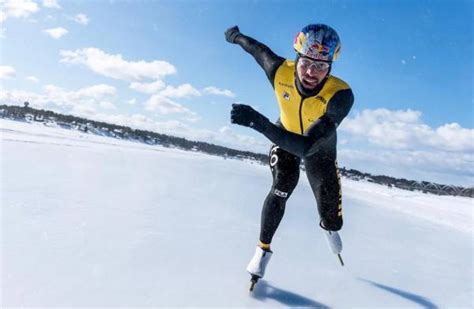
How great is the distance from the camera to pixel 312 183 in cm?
334

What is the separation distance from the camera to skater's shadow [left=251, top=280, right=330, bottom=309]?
7.87 ft

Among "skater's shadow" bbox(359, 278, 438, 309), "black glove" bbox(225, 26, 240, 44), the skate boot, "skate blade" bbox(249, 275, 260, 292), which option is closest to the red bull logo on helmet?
"black glove" bbox(225, 26, 240, 44)

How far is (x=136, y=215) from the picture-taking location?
3.84 m

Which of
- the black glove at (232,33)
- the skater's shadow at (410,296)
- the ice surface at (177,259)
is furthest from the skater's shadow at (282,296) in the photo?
the black glove at (232,33)

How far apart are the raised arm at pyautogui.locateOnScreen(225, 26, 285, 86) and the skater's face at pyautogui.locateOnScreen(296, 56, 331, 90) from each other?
420 mm

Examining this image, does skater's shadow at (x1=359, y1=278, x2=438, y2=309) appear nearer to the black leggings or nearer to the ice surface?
the ice surface

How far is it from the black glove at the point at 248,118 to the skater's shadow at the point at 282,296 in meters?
1.06

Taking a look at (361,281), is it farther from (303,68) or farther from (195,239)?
(303,68)

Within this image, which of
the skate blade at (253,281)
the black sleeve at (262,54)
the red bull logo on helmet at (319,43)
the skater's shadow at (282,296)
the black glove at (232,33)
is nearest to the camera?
the skater's shadow at (282,296)

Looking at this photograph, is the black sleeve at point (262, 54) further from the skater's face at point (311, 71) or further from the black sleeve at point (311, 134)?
the black sleeve at point (311, 134)

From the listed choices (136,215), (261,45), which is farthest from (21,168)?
(261,45)

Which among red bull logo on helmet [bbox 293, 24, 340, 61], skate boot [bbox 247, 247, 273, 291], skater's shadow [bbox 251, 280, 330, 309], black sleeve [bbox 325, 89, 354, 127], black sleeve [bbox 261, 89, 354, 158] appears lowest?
skater's shadow [bbox 251, 280, 330, 309]

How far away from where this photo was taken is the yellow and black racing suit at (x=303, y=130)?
257 centimetres

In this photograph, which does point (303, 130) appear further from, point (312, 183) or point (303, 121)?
point (312, 183)
